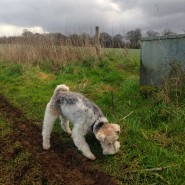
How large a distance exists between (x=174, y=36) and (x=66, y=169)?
14.5ft

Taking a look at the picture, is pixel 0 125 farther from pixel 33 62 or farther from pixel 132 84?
pixel 33 62

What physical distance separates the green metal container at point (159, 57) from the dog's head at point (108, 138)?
9.94 feet

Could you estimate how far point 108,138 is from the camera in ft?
16.9

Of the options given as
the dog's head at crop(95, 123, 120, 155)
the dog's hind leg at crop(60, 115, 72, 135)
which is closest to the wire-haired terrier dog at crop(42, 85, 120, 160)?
the dog's head at crop(95, 123, 120, 155)

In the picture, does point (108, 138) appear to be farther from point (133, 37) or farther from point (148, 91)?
point (133, 37)

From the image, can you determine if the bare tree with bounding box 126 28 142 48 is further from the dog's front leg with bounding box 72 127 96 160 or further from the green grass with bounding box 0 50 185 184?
the dog's front leg with bounding box 72 127 96 160

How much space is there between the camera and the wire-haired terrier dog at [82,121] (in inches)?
207

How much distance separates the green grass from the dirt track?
28cm

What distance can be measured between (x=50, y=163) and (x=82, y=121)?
35.6 inches

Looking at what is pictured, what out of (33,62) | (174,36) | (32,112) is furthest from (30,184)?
(33,62)

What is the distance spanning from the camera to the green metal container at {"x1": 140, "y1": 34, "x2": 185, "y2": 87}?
7660 mm

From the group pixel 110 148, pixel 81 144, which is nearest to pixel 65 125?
pixel 81 144

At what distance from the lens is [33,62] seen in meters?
14.5

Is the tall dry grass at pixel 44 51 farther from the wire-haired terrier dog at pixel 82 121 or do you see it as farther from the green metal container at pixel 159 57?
the wire-haired terrier dog at pixel 82 121
